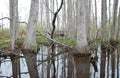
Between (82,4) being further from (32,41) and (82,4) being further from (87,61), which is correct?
(32,41)

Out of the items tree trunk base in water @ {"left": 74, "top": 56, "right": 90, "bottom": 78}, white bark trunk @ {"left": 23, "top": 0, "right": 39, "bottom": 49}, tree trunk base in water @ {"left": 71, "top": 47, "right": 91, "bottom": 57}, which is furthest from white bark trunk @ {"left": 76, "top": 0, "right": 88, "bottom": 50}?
white bark trunk @ {"left": 23, "top": 0, "right": 39, "bottom": 49}

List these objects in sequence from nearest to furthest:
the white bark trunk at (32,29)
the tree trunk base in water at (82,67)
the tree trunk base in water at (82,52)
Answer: the tree trunk base in water at (82,67)
the tree trunk base in water at (82,52)
the white bark trunk at (32,29)

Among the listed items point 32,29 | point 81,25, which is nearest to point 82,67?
point 81,25

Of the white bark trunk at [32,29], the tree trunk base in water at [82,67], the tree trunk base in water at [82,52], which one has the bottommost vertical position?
the tree trunk base in water at [82,67]

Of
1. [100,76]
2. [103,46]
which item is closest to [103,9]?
[103,46]

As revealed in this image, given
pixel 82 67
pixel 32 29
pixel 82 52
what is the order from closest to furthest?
1. pixel 82 67
2. pixel 82 52
3. pixel 32 29

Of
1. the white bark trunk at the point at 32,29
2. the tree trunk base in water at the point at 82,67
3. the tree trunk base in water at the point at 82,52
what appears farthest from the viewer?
the white bark trunk at the point at 32,29

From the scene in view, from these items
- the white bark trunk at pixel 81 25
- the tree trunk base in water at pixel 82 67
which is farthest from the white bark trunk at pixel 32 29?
the tree trunk base in water at pixel 82 67

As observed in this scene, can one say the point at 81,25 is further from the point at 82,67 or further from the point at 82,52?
the point at 82,67

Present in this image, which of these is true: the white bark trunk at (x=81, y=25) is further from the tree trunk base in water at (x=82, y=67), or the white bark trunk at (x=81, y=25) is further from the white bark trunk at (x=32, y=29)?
the white bark trunk at (x=32, y=29)

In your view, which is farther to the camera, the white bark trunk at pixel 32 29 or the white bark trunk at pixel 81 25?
the white bark trunk at pixel 32 29

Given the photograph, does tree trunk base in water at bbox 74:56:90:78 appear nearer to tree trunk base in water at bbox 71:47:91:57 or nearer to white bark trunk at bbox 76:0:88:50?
tree trunk base in water at bbox 71:47:91:57

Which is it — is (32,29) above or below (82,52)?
above

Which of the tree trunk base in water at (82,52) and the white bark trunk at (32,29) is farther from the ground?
the white bark trunk at (32,29)
